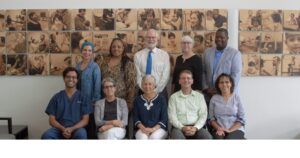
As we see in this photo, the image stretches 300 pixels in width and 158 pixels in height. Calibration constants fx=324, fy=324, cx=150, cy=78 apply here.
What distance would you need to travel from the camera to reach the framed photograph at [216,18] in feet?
12.6

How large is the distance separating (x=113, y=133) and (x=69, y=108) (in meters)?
0.55

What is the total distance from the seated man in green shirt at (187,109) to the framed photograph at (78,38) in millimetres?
1315

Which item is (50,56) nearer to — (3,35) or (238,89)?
(3,35)

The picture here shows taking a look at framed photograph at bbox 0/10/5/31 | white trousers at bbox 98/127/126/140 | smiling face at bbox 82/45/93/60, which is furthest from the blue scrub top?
framed photograph at bbox 0/10/5/31

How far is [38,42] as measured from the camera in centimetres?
394

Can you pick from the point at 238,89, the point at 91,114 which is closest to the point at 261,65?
the point at 238,89

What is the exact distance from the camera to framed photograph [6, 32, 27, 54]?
155 inches

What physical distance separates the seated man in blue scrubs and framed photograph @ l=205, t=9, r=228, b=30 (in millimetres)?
1663

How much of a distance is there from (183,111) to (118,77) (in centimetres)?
82

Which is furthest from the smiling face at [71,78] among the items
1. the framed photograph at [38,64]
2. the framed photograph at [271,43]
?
the framed photograph at [271,43]

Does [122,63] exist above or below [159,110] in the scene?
above

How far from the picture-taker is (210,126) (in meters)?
3.32

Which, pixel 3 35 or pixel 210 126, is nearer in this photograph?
pixel 210 126

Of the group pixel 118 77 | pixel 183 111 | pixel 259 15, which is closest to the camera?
pixel 183 111
